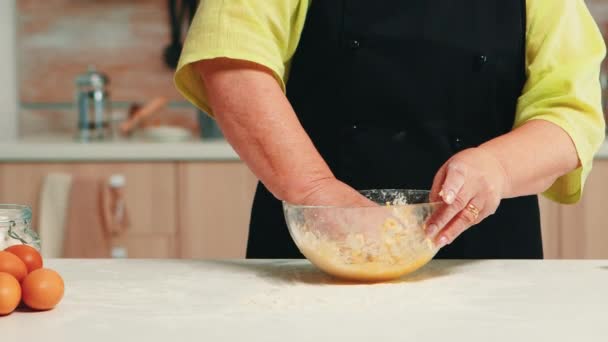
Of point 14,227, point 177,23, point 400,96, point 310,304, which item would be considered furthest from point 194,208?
point 310,304

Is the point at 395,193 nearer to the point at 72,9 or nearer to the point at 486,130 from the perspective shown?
the point at 486,130

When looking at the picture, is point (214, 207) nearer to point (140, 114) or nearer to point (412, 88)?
point (140, 114)

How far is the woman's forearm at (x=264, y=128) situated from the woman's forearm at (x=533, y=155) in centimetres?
21

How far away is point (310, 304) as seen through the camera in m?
0.96

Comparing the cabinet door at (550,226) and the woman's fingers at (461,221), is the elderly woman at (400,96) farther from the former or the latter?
the cabinet door at (550,226)

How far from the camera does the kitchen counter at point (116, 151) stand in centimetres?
248

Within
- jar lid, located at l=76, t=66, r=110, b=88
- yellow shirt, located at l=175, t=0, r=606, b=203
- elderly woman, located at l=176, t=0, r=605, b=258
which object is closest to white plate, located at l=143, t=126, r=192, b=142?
jar lid, located at l=76, t=66, r=110, b=88

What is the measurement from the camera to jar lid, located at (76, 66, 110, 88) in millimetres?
2730

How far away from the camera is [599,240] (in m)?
2.51

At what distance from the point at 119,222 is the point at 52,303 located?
163 centimetres

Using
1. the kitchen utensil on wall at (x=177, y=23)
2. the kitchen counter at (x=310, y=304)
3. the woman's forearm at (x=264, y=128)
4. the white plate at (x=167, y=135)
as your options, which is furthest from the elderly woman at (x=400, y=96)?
the kitchen utensil on wall at (x=177, y=23)

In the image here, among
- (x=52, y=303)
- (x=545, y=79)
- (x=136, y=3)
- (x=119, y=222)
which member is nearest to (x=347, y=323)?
(x=52, y=303)

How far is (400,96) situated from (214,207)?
1232 millimetres

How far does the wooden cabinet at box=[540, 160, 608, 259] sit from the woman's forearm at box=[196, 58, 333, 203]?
1.45 meters
